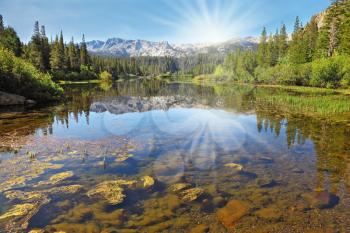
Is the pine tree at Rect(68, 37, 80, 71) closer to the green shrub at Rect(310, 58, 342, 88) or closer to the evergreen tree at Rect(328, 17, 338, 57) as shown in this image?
the green shrub at Rect(310, 58, 342, 88)

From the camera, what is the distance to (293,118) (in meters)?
31.3

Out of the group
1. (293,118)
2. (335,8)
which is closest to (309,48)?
(335,8)

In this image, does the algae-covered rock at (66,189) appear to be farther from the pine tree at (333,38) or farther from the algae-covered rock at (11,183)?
the pine tree at (333,38)

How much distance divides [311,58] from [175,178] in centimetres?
9456

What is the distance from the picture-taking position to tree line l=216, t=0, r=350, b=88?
6706 cm

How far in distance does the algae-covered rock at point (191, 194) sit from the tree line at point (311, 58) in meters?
61.9

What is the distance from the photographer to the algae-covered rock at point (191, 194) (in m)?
11.9

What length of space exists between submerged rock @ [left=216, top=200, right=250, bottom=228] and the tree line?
204 feet

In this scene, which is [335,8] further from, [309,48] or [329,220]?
[329,220]

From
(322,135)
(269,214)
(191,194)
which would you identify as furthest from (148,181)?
(322,135)

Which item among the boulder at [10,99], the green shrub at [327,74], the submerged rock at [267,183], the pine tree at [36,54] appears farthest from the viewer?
the pine tree at [36,54]

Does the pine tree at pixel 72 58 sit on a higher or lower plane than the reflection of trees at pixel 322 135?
higher

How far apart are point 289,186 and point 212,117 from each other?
20.3 meters

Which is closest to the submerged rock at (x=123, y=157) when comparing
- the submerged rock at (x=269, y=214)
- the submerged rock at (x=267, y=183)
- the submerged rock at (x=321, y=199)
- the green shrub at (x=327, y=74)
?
the submerged rock at (x=267, y=183)
